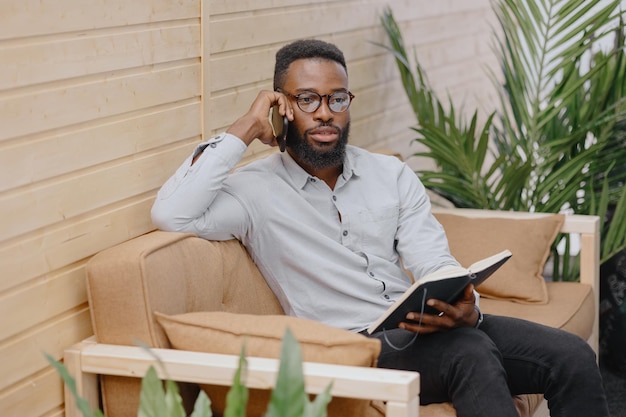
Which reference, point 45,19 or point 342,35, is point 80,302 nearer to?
point 45,19

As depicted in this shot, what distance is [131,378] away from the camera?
7.11 feet

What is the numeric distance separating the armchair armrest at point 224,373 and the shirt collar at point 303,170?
0.69m

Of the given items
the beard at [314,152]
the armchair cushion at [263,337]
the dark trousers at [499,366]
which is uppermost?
the beard at [314,152]

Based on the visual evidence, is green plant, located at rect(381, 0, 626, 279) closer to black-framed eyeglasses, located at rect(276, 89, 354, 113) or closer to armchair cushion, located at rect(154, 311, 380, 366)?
black-framed eyeglasses, located at rect(276, 89, 354, 113)

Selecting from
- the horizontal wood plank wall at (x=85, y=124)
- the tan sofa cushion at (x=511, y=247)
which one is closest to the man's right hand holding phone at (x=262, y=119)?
the horizontal wood plank wall at (x=85, y=124)

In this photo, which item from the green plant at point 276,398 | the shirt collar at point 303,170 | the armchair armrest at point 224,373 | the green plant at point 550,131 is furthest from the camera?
the green plant at point 550,131

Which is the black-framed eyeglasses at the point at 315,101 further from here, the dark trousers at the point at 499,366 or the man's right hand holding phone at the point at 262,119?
the dark trousers at the point at 499,366

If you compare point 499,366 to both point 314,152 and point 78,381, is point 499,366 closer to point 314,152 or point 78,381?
point 314,152

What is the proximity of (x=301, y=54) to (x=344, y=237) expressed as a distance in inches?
19.9

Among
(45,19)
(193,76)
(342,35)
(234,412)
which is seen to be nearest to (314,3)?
(342,35)

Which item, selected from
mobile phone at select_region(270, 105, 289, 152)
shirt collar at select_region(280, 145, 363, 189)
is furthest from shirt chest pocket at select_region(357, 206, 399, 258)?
mobile phone at select_region(270, 105, 289, 152)

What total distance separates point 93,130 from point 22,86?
26cm

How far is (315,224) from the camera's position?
8.44 feet

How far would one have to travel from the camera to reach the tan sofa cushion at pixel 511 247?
3.17m
